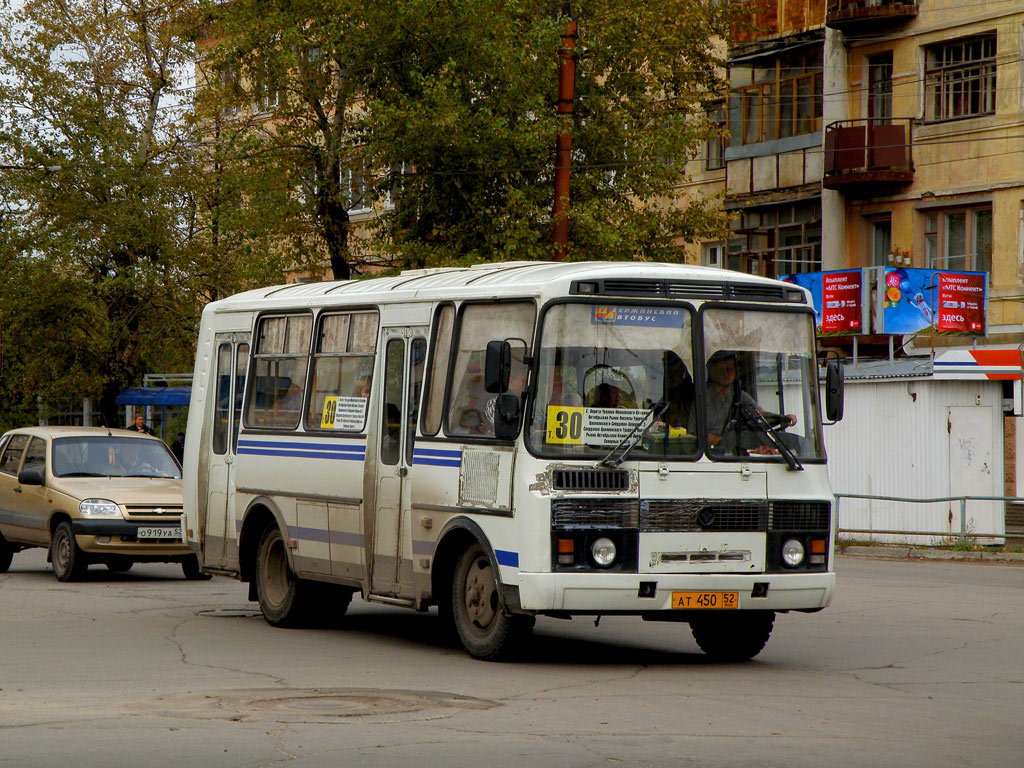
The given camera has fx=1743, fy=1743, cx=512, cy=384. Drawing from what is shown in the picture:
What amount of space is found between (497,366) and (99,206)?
30702 millimetres

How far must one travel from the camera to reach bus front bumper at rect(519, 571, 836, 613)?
11.3 metres

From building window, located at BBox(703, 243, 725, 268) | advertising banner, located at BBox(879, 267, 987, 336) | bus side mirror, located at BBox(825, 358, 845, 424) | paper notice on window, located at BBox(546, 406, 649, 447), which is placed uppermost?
building window, located at BBox(703, 243, 725, 268)

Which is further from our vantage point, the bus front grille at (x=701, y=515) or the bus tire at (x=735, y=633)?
the bus tire at (x=735, y=633)

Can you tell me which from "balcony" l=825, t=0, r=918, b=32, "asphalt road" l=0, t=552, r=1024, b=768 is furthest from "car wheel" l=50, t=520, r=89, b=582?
"balcony" l=825, t=0, r=918, b=32

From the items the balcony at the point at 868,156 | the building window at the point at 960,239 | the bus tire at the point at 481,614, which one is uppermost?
the balcony at the point at 868,156

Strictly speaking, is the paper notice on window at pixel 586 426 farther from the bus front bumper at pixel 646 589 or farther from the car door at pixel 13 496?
the car door at pixel 13 496

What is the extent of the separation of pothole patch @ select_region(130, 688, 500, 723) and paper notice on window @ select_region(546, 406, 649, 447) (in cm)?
205

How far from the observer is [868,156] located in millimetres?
35188

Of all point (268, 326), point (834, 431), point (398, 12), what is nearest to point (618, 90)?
point (398, 12)

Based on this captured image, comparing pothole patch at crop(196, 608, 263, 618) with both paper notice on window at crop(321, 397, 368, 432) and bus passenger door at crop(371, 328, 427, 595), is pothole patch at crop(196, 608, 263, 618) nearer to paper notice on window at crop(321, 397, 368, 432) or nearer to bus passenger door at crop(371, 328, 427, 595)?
paper notice on window at crop(321, 397, 368, 432)

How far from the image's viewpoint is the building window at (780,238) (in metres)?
37.3

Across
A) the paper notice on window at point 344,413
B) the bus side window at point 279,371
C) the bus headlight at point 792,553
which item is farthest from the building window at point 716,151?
the bus headlight at point 792,553

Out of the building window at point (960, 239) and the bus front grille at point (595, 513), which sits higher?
the building window at point (960, 239)

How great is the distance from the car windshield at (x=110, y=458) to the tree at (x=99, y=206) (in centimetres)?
1760
